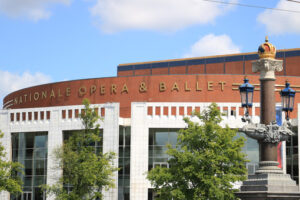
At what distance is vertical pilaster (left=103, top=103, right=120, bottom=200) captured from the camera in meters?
54.3

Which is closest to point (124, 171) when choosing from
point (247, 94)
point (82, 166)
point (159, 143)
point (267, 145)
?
point (159, 143)

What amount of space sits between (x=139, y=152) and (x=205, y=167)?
1845 centimetres

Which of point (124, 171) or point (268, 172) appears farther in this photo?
point (124, 171)

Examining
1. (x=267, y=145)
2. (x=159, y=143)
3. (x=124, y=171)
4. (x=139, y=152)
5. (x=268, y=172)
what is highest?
(x=159, y=143)

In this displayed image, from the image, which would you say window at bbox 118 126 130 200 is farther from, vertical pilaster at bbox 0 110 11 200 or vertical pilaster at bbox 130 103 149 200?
vertical pilaster at bbox 0 110 11 200

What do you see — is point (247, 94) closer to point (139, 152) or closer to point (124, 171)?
point (139, 152)

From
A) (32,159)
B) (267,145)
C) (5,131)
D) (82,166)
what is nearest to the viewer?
(267,145)

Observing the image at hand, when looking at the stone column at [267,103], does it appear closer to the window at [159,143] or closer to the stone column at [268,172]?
the stone column at [268,172]

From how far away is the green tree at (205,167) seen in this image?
3591 centimetres

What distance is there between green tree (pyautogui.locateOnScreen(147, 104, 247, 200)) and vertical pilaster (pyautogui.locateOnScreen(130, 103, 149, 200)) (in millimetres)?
16263

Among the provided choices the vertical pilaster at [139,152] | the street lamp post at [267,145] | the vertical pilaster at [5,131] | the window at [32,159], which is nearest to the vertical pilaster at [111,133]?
the vertical pilaster at [139,152]

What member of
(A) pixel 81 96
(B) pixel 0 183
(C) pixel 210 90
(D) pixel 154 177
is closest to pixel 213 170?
(D) pixel 154 177

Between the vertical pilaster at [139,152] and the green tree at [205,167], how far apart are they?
640 inches

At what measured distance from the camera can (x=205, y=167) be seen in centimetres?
3672
